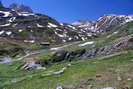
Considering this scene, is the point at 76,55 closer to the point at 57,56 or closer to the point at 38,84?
the point at 57,56

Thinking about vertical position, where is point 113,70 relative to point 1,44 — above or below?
below

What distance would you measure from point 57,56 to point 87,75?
30.5 metres

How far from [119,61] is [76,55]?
22.8 metres

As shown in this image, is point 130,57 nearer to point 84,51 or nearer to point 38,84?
point 38,84

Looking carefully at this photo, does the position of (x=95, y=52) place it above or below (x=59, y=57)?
above

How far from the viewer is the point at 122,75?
27.2 metres

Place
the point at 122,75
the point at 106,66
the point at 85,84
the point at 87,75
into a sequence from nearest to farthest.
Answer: the point at 85,84, the point at 122,75, the point at 87,75, the point at 106,66

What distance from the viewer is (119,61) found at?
3600cm

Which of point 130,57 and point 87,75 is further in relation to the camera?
point 130,57

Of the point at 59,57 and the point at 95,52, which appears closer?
the point at 95,52

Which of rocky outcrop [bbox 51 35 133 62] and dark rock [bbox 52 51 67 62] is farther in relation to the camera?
dark rock [bbox 52 51 67 62]

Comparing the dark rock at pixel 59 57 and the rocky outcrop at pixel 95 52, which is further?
the dark rock at pixel 59 57

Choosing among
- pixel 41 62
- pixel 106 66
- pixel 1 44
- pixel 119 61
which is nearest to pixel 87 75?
pixel 106 66

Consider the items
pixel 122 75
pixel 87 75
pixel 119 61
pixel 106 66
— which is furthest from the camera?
pixel 119 61
